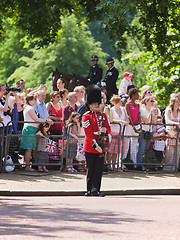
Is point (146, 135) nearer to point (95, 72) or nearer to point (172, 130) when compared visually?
point (172, 130)

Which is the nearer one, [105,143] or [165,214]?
[165,214]

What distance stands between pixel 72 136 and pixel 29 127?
1.05 metres

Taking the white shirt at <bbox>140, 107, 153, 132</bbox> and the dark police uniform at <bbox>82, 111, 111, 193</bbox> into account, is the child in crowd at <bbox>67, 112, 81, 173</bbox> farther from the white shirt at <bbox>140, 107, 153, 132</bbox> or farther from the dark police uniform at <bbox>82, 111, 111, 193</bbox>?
the dark police uniform at <bbox>82, 111, 111, 193</bbox>

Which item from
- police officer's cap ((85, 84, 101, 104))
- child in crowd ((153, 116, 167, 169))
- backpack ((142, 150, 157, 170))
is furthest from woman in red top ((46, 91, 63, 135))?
police officer's cap ((85, 84, 101, 104))

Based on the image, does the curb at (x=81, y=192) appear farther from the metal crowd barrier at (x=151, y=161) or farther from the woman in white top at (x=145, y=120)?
the woman in white top at (x=145, y=120)

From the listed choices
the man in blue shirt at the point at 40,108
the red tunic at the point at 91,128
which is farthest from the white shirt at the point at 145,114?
the red tunic at the point at 91,128

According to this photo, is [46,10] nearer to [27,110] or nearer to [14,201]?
[27,110]

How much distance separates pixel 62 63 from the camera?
5288cm

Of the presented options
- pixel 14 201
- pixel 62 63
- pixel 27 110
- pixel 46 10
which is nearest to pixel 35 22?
pixel 46 10

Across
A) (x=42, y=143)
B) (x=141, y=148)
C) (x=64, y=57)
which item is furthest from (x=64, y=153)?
(x=64, y=57)

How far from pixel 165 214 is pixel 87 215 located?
124 cm

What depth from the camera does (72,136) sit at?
16.0 meters

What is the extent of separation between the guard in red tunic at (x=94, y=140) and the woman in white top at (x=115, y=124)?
334 centimetres

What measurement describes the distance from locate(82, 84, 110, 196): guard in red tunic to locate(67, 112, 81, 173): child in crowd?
9.01ft
